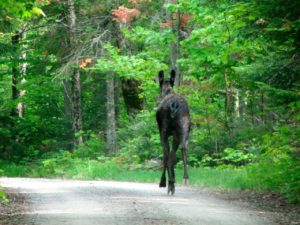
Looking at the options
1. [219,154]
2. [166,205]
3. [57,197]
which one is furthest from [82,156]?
[166,205]

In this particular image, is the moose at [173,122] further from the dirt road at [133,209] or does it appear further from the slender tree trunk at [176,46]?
the slender tree trunk at [176,46]

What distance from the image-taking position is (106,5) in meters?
29.6

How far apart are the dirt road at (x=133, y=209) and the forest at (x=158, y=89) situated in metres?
1.35

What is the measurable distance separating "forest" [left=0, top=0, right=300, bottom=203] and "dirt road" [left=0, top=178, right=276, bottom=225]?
4.41 ft

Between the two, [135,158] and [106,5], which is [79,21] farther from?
[135,158]

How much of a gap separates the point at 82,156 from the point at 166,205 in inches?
723

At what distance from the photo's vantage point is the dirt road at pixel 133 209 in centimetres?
862

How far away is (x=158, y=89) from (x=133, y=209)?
1387 cm

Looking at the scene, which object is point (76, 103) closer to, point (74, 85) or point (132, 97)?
point (74, 85)

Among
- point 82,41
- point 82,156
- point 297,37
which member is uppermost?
point 82,41

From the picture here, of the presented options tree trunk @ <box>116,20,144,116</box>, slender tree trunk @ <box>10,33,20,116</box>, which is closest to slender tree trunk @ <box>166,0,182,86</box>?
tree trunk @ <box>116,20,144,116</box>

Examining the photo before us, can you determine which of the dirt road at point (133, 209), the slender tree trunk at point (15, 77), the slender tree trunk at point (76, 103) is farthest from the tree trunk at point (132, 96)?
the dirt road at point (133, 209)

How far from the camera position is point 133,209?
9875 millimetres

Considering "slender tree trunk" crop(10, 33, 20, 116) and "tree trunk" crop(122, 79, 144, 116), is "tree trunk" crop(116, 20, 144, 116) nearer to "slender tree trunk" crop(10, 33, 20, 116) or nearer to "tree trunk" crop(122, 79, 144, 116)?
"tree trunk" crop(122, 79, 144, 116)
